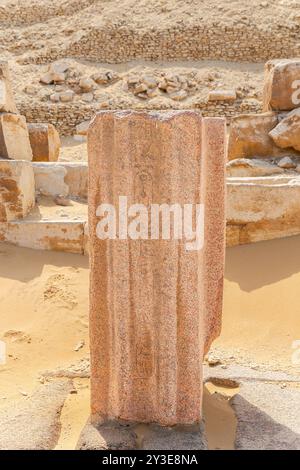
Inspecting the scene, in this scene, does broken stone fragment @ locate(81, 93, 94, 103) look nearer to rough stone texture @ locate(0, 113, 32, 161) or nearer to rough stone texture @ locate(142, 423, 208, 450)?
rough stone texture @ locate(0, 113, 32, 161)

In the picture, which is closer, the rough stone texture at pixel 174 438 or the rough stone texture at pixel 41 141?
the rough stone texture at pixel 174 438

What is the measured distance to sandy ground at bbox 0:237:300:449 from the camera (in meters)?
3.17

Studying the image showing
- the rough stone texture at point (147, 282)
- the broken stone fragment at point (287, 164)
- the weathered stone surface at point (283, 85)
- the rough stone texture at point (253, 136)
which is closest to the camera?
the rough stone texture at point (147, 282)

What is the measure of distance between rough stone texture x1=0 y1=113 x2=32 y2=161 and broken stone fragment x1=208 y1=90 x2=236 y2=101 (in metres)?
11.2

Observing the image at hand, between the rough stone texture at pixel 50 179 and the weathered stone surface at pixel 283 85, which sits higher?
the weathered stone surface at pixel 283 85

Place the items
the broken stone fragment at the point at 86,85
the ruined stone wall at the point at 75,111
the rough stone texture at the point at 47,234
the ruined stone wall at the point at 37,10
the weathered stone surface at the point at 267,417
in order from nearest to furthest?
1. the weathered stone surface at the point at 267,417
2. the rough stone texture at the point at 47,234
3. the ruined stone wall at the point at 75,111
4. the broken stone fragment at the point at 86,85
5. the ruined stone wall at the point at 37,10

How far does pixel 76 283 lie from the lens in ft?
13.9

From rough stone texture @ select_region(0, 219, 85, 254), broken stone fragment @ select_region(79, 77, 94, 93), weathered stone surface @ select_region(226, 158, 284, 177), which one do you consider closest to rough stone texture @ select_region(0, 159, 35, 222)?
rough stone texture @ select_region(0, 219, 85, 254)

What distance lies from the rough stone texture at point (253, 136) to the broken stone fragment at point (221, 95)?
401 inches

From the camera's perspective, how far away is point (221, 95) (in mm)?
15930

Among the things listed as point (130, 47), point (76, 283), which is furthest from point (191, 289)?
point (130, 47)

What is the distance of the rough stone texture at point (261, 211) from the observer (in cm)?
439

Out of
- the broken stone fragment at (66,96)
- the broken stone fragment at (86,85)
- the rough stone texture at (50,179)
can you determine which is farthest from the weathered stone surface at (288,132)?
the broken stone fragment at (86,85)

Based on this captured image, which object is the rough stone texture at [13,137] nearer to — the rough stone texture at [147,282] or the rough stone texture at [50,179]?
the rough stone texture at [50,179]
